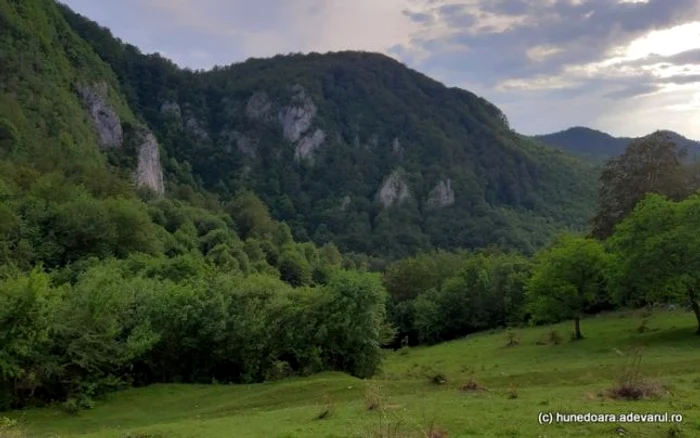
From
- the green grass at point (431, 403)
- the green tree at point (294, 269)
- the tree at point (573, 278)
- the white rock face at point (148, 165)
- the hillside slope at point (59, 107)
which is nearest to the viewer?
the green grass at point (431, 403)

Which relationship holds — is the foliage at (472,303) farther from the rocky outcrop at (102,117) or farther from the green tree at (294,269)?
the rocky outcrop at (102,117)

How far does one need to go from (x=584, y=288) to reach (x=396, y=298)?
5777 centimetres

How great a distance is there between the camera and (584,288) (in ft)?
144

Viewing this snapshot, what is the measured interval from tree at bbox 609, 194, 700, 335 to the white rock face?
463ft

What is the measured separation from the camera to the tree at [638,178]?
65000 millimetres

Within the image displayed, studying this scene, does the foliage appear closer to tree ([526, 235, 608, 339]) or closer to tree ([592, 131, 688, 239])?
tree ([592, 131, 688, 239])

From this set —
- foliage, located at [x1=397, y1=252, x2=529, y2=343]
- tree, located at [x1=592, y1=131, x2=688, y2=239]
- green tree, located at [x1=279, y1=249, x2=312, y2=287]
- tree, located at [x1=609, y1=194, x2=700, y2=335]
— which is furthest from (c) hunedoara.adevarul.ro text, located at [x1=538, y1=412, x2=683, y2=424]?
green tree, located at [x1=279, y1=249, x2=312, y2=287]

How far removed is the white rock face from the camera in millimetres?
162625

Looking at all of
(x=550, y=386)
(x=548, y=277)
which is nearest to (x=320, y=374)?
(x=550, y=386)

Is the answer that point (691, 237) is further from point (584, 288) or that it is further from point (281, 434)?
point (281, 434)

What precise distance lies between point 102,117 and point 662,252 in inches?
6418

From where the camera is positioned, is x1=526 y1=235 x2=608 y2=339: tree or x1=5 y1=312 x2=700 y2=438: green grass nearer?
x1=5 y1=312 x2=700 y2=438: green grass

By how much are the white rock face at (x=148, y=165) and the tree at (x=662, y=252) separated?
141100mm

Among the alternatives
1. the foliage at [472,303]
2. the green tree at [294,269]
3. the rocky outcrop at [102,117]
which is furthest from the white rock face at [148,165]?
the foliage at [472,303]
